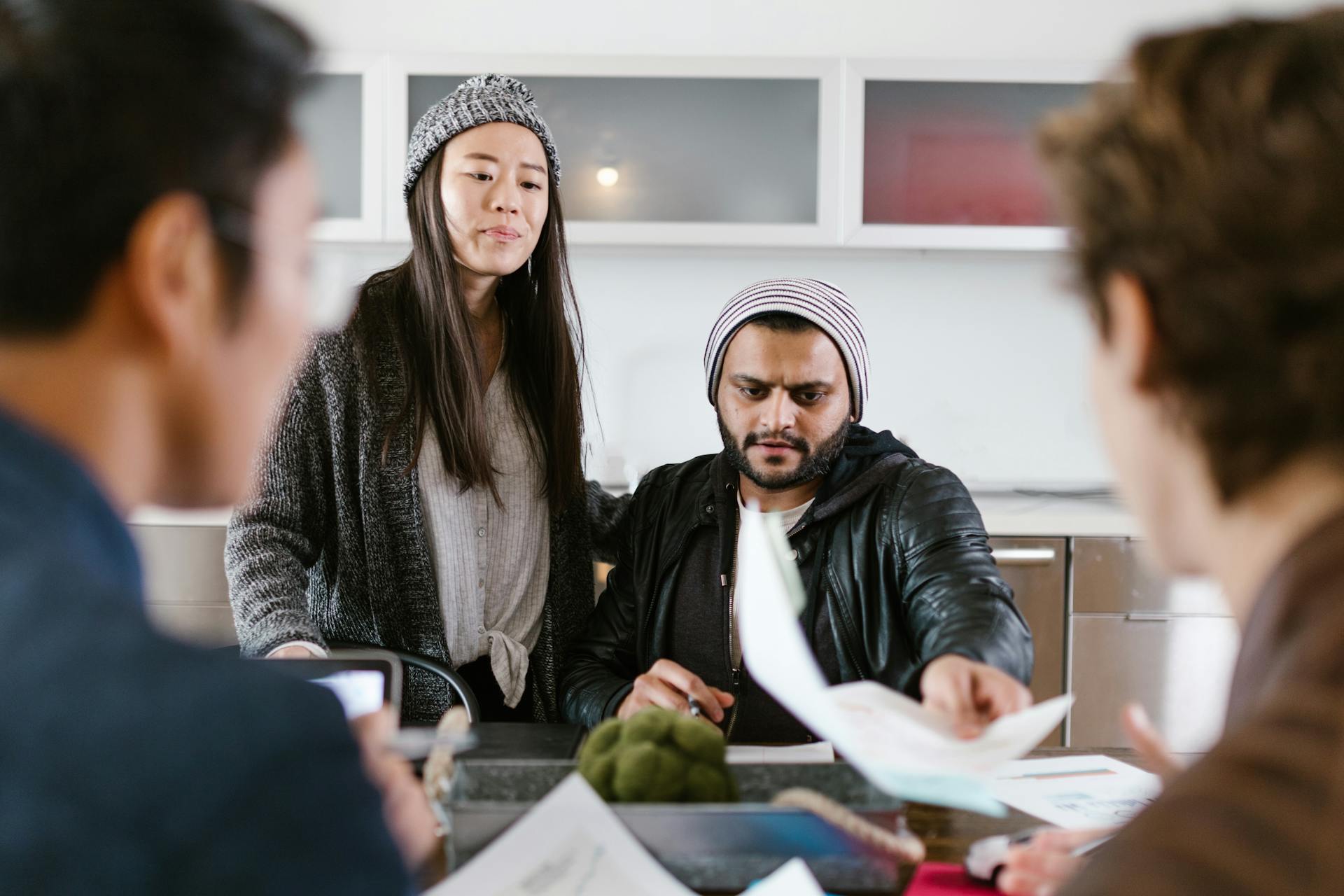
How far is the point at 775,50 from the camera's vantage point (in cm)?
356

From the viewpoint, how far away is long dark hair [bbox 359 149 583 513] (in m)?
1.78

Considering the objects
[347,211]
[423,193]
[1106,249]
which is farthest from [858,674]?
[347,211]

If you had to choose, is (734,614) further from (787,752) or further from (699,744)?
(699,744)

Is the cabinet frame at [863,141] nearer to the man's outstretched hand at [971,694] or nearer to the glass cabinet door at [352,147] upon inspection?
the glass cabinet door at [352,147]

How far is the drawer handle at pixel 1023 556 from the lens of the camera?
2.93 m

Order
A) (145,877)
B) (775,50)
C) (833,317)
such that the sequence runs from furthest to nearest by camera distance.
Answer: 1. (775,50)
2. (833,317)
3. (145,877)

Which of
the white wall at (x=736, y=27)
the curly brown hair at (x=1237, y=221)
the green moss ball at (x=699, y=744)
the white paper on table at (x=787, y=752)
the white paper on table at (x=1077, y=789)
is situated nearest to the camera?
the curly brown hair at (x=1237, y=221)

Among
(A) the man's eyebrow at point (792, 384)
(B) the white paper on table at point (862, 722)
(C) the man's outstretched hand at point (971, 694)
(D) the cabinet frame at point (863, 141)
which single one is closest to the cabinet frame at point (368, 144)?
(D) the cabinet frame at point (863, 141)

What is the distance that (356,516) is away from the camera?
5.76ft

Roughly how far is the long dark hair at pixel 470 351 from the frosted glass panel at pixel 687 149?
4.50 ft

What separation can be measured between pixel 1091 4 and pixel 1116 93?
3.37 metres

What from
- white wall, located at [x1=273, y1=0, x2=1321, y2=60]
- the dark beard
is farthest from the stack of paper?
Result: white wall, located at [x1=273, y1=0, x2=1321, y2=60]

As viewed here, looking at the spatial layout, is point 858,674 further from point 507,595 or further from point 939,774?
point 939,774

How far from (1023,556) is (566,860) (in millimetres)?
2235
